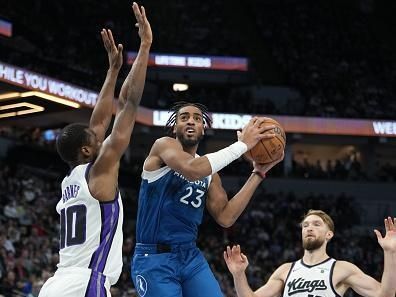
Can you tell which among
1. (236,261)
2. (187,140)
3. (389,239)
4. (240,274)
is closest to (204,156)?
(187,140)

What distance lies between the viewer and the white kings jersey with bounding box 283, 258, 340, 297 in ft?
20.4

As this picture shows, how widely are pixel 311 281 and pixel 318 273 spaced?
0.28 ft

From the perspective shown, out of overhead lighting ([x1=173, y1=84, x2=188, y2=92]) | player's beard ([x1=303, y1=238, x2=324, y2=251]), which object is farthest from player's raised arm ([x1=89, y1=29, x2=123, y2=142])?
overhead lighting ([x1=173, y1=84, x2=188, y2=92])

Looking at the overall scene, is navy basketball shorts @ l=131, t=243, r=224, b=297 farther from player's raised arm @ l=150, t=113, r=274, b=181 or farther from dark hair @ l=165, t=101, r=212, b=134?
dark hair @ l=165, t=101, r=212, b=134

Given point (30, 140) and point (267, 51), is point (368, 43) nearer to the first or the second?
point (267, 51)

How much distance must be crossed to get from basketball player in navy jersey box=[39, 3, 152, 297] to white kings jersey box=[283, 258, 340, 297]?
199 cm

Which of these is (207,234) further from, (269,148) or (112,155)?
(112,155)

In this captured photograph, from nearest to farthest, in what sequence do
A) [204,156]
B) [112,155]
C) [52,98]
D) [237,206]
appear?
1. [112,155]
2. [204,156]
3. [237,206]
4. [52,98]

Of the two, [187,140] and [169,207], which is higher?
[187,140]

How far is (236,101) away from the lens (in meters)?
26.5

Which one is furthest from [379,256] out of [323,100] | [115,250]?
[115,250]

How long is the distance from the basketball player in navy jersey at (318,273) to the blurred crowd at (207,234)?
249 inches

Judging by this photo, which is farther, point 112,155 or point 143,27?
point 143,27

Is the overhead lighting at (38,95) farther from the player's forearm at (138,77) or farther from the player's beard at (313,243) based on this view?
the player's forearm at (138,77)
